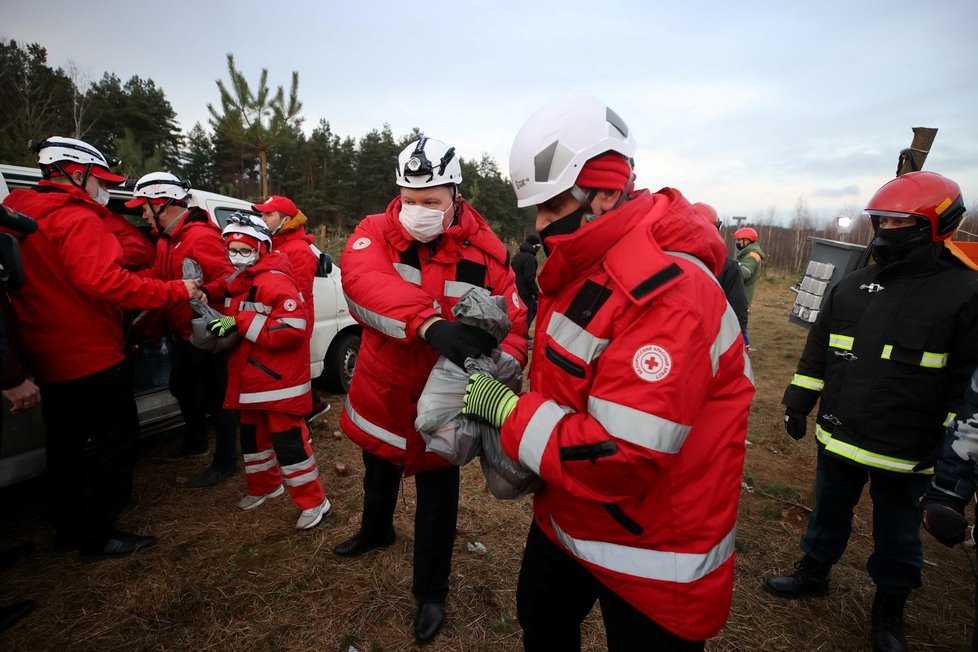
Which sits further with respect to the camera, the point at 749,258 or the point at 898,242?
the point at 749,258

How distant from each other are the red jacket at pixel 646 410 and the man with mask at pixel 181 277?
117 inches

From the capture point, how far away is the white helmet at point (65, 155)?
2705 mm

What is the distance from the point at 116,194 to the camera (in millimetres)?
3740

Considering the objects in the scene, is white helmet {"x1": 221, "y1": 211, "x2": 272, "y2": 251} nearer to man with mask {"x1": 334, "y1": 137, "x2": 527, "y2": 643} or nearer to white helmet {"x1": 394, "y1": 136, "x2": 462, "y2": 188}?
man with mask {"x1": 334, "y1": 137, "x2": 527, "y2": 643}

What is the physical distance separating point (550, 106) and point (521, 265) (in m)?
6.83

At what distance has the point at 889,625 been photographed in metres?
2.49

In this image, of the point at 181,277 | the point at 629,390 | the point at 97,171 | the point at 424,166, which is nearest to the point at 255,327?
the point at 181,277

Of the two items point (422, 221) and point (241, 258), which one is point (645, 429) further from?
point (241, 258)

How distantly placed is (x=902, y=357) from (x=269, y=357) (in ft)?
12.0

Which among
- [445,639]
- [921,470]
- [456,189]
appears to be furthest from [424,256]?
[921,470]

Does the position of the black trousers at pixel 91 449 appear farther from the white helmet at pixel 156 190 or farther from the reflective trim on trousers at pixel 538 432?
the reflective trim on trousers at pixel 538 432

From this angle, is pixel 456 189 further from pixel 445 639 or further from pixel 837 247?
pixel 837 247

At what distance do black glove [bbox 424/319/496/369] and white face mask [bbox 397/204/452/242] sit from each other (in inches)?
23.0

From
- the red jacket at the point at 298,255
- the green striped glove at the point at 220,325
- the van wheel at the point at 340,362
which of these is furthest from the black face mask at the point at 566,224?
the van wheel at the point at 340,362
